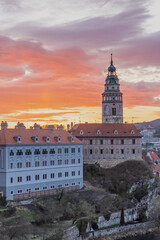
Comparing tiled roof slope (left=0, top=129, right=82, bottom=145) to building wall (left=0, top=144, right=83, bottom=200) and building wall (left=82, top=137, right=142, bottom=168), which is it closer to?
building wall (left=0, top=144, right=83, bottom=200)

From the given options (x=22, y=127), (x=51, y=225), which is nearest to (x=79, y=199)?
(x=51, y=225)

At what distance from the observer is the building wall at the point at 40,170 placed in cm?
7369

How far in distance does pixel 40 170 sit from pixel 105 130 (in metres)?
25.6

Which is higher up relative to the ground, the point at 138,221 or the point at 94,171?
the point at 94,171

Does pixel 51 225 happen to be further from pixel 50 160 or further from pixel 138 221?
pixel 138 221

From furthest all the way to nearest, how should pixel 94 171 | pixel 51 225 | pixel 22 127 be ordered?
pixel 94 171 → pixel 22 127 → pixel 51 225

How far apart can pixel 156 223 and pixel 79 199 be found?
1557 cm

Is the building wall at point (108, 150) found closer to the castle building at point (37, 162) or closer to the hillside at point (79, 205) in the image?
the hillside at point (79, 205)

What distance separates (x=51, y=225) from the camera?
2633 inches

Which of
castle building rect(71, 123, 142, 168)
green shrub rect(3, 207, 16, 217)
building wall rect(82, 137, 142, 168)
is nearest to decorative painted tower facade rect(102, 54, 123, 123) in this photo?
castle building rect(71, 123, 142, 168)

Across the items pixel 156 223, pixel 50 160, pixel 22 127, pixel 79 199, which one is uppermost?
pixel 22 127

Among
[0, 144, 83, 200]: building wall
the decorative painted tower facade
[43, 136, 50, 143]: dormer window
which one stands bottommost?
[0, 144, 83, 200]: building wall

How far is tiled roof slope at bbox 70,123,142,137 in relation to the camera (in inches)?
3905

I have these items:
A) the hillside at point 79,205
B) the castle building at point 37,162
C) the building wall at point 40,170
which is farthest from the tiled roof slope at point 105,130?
the building wall at point 40,170
